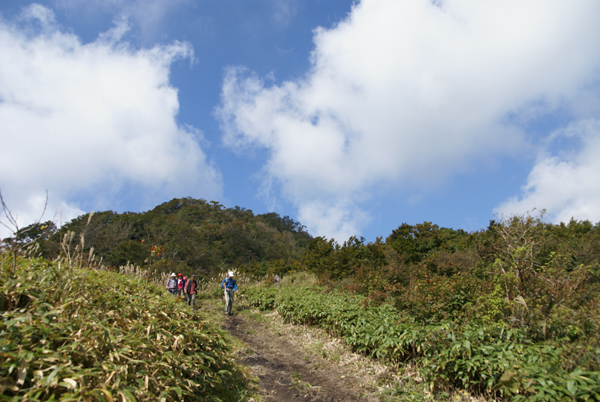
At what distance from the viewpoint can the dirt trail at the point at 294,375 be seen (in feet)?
15.4

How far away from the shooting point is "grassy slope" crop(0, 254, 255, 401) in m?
2.66

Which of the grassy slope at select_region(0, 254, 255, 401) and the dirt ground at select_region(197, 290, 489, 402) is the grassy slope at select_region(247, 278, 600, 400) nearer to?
the dirt ground at select_region(197, 290, 489, 402)

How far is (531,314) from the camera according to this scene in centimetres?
450

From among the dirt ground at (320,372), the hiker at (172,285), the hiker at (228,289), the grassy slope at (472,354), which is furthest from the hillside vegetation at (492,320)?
the hiker at (172,285)

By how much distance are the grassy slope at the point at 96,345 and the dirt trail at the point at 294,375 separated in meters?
0.62

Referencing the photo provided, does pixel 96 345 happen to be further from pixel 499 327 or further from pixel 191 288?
pixel 191 288

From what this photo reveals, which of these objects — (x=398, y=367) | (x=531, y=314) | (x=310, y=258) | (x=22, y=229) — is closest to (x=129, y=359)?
(x=22, y=229)

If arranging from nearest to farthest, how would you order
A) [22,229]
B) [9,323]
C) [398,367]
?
1. [9,323]
2. [22,229]
3. [398,367]

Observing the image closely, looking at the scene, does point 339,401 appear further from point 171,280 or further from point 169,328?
point 171,280

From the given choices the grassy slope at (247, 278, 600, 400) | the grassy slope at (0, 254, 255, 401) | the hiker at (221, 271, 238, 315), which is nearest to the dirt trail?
the grassy slope at (0, 254, 255, 401)

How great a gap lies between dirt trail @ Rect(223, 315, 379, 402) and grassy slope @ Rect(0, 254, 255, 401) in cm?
62

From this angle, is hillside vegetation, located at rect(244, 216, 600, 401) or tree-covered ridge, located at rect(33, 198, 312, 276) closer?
hillside vegetation, located at rect(244, 216, 600, 401)

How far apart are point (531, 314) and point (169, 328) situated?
197 inches

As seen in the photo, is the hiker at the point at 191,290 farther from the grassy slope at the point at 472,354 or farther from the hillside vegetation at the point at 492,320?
the grassy slope at the point at 472,354
